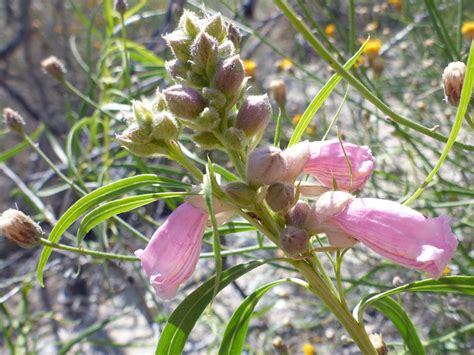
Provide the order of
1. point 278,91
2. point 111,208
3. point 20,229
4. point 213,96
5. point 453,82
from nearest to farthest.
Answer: point 213,96, point 111,208, point 453,82, point 20,229, point 278,91

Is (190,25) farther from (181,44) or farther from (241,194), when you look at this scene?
(241,194)

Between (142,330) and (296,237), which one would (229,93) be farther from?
(142,330)

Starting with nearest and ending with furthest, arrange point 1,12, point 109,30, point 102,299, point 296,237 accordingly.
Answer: point 296,237 → point 109,30 → point 102,299 → point 1,12

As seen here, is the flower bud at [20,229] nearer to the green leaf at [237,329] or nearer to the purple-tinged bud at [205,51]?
the green leaf at [237,329]

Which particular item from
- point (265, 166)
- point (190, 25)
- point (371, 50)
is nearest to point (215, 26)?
point (190, 25)

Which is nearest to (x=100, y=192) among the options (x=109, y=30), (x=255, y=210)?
(x=255, y=210)

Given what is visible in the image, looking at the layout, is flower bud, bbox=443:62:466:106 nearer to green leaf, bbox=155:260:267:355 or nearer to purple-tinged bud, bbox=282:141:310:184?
purple-tinged bud, bbox=282:141:310:184
